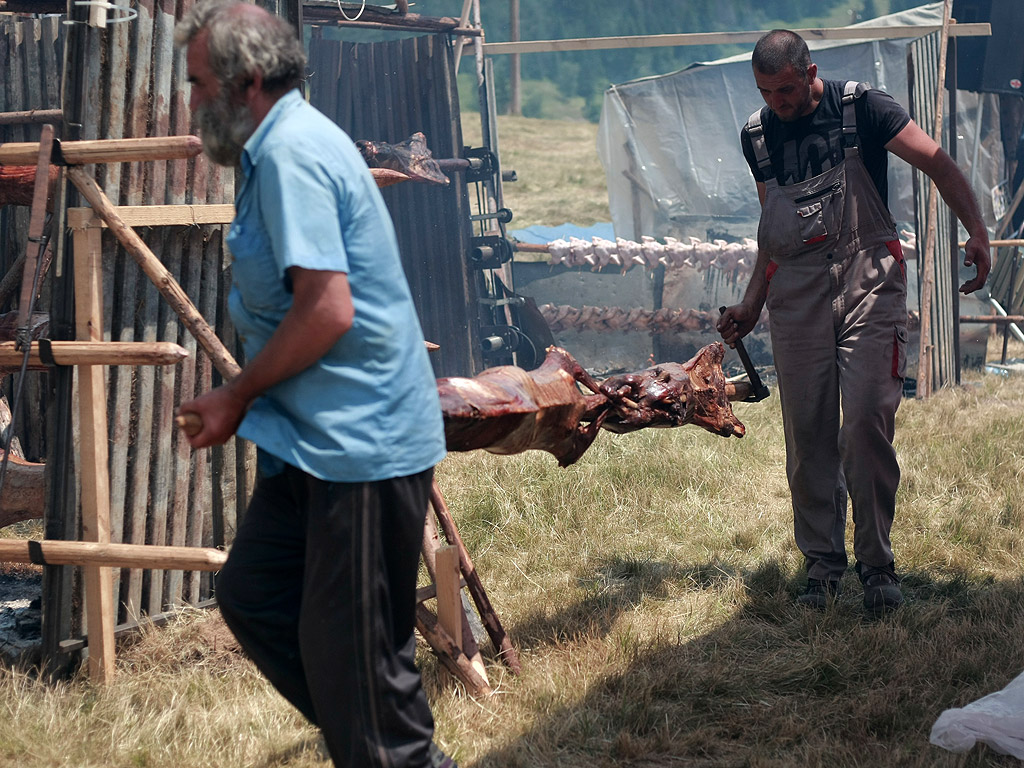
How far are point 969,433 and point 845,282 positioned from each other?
125 inches

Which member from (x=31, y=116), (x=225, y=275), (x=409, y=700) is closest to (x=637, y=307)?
(x=31, y=116)

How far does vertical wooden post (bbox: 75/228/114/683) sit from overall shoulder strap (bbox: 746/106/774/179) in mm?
2818

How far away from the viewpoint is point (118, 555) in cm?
351

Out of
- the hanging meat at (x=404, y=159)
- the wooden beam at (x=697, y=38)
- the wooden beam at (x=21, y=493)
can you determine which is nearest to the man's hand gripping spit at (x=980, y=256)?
the wooden beam at (x=21, y=493)

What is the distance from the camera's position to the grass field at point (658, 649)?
10.5 ft

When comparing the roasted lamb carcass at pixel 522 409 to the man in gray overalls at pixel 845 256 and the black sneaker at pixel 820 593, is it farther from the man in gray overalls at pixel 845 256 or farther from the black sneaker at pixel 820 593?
the black sneaker at pixel 820 593

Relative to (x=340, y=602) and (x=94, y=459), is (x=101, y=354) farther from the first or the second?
(x=340, y=602)

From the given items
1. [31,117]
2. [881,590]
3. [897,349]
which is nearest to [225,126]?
[897,349]

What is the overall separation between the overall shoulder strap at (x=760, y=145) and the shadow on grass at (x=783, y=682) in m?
1.92

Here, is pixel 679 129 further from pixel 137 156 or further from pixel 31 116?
pixel 137 156

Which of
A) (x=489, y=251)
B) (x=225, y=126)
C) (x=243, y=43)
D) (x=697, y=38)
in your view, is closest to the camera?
(x=243, y=43)

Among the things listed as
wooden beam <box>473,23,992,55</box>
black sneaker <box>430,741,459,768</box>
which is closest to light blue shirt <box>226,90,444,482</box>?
black sneaker <box>430,741,459,768</box>

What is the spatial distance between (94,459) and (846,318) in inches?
123

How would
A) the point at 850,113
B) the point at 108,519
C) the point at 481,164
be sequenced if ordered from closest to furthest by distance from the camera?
the point at 108,519 → the point at 850,113 → the point at 481,164
